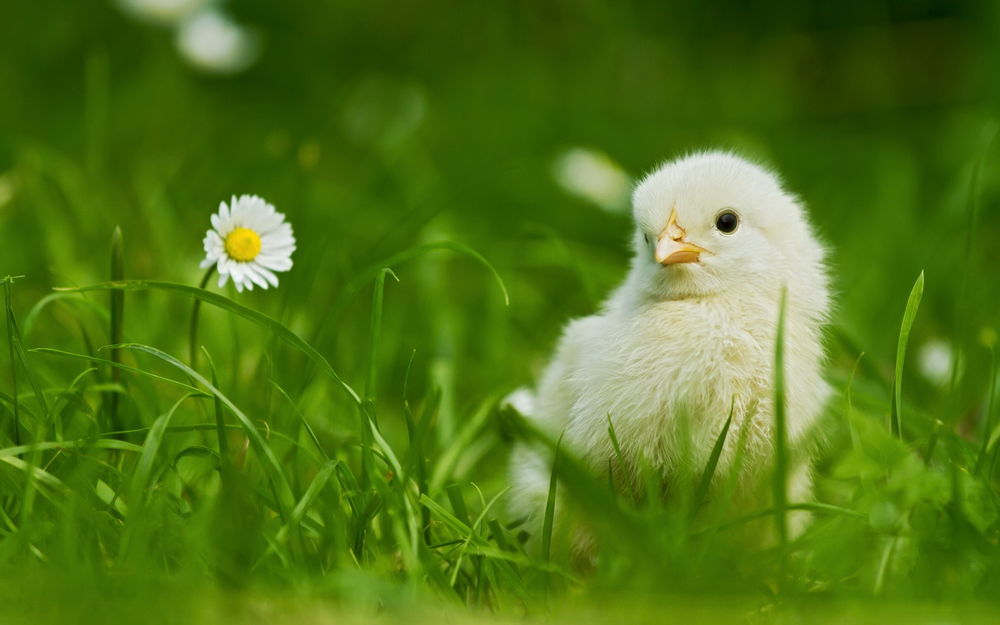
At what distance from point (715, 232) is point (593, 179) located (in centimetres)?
212

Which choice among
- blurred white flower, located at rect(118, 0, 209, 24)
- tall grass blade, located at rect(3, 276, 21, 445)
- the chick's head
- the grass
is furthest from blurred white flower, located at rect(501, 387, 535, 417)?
blurred white flower, located at rect(118, 0, 209, 24)

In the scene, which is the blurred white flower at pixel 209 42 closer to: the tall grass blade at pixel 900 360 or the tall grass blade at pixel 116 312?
the tall grass blade at pixel 116 312

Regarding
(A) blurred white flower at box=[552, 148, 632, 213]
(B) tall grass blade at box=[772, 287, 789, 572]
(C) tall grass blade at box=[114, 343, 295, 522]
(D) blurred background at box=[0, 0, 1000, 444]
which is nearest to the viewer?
(B) tall grass blade at box=[772, 287, 789, 572]

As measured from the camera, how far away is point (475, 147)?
5.05 metres

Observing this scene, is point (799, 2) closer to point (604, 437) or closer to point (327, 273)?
point (327, 273)

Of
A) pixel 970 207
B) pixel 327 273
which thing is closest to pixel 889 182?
pixel 970 207

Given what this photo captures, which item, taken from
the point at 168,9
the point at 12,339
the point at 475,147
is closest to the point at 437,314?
the point at 12,339

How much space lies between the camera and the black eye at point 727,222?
1.98 metres

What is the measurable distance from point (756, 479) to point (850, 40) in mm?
4968

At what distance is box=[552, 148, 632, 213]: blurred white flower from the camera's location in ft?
12.8

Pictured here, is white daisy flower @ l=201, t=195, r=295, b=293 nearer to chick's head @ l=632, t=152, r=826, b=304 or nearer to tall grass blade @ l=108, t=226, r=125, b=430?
tall grass blade @ l=108, t=226, r=125, b=430

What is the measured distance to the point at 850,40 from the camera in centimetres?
612

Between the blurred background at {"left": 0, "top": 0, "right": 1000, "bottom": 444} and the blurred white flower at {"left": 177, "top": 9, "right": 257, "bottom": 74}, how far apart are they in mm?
15

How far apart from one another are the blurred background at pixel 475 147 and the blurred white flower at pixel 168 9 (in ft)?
0.04
